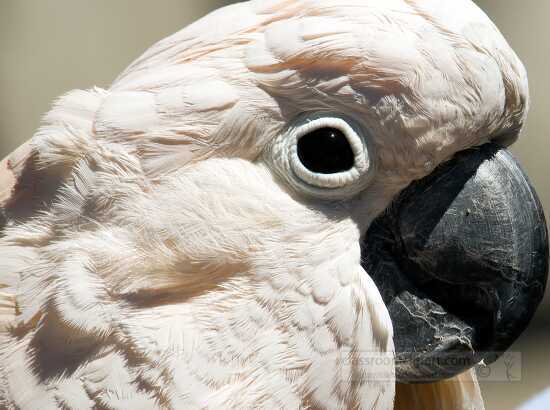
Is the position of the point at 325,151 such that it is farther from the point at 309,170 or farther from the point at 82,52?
the point at 82,52

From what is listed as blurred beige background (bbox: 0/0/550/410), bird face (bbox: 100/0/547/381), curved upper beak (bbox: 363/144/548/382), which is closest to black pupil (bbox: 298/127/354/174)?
bird face (bbox: 100/0/547/381)

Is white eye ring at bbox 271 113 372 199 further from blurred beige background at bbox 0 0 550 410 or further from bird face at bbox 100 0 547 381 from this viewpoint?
blurred beige background at bbox 0 0 550 410

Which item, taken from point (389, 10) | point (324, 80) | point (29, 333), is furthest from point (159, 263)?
point (389, 10)

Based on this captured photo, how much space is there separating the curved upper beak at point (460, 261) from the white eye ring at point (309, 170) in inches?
4.7

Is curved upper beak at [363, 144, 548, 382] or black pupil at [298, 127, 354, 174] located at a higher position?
black pupil at [298, 127, 354, 174]

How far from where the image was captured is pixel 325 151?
1414mm

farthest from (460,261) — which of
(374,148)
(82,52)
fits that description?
(82,52)

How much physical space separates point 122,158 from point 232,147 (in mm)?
181

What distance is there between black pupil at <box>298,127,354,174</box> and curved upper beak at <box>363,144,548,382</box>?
0.44ft

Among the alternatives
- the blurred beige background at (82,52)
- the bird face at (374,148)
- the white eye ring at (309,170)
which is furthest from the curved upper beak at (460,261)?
the blurred beige background at (82,52)

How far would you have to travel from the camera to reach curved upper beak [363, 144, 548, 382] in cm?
147

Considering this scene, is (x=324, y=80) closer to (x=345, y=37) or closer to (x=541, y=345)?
(x=345, y=37)

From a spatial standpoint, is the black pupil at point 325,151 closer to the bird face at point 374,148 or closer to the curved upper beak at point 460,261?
the bird face at point 374,148

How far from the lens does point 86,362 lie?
1.35 meters
